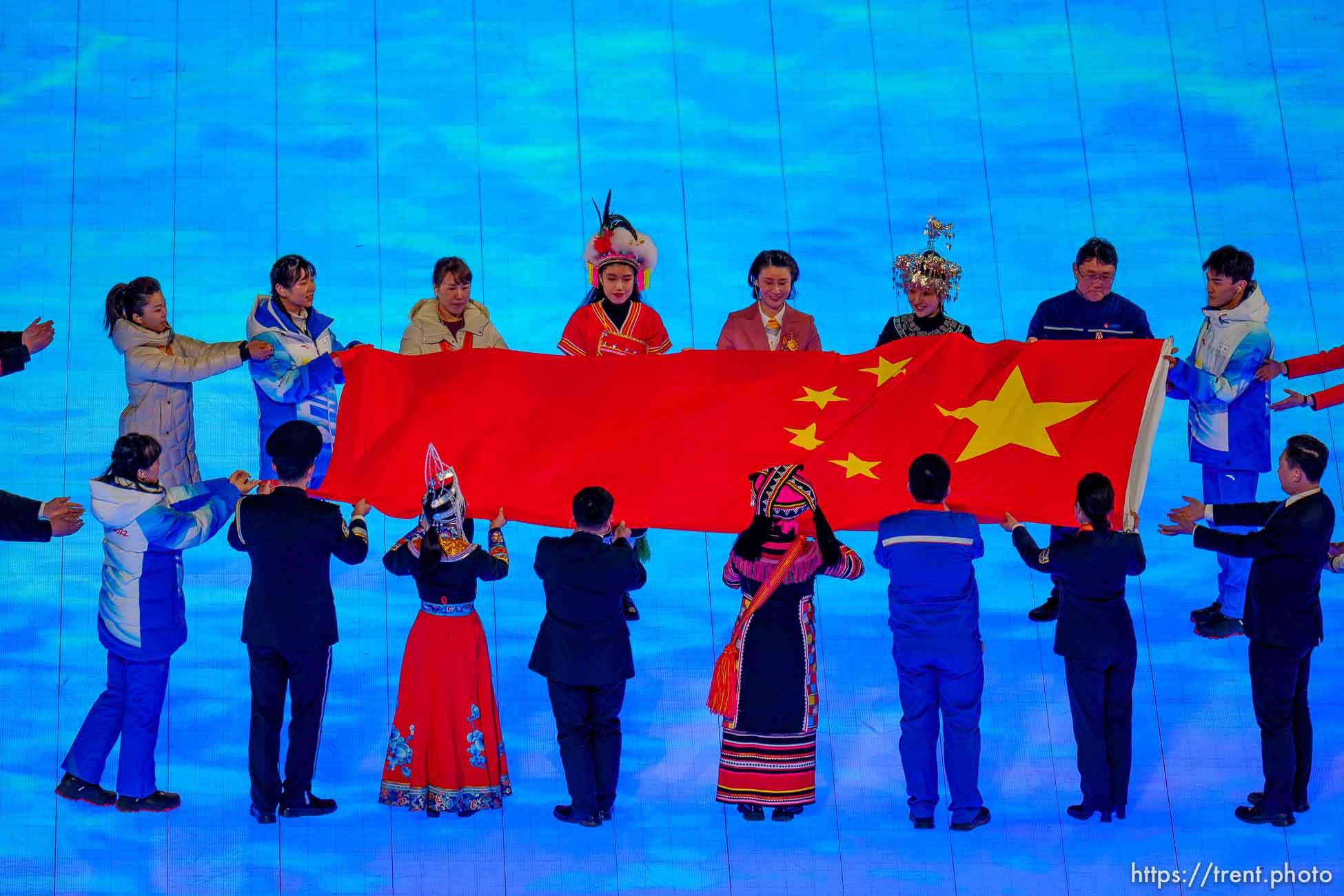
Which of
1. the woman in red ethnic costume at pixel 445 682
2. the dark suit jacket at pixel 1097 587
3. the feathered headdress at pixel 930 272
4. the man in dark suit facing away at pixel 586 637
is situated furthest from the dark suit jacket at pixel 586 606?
the feathered headdress at pixel 930 272

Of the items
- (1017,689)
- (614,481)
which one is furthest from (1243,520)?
(614,481)

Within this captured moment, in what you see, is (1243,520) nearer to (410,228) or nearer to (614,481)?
(614,481)

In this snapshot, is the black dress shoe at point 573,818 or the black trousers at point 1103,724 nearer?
the black trousers at point 1103,724

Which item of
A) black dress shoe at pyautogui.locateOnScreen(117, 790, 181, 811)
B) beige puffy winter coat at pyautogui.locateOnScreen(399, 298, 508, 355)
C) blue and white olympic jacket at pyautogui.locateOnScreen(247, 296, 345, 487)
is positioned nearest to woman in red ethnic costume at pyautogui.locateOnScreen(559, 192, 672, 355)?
beige puffy winter coat at pyautogui.locateOnScreen(399, 298, 508, 355)

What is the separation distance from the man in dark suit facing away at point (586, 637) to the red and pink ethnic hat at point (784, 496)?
515 mm

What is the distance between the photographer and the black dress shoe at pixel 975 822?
5.88 meters

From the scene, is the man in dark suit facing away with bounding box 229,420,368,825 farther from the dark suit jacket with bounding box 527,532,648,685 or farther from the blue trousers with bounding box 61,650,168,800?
the dark suit jacket with bounding box 527,532,648,685

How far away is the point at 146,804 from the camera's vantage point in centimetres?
596

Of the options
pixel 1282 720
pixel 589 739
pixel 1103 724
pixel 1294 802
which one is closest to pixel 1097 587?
pixel 1103 724

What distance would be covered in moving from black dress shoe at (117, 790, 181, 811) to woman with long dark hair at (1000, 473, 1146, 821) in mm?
3300

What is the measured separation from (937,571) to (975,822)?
98 cm

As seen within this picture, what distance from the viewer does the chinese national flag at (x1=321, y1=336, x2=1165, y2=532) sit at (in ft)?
20.3

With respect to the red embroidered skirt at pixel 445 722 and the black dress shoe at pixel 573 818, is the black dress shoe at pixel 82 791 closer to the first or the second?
the red embroidered skirt at pixel 445 722

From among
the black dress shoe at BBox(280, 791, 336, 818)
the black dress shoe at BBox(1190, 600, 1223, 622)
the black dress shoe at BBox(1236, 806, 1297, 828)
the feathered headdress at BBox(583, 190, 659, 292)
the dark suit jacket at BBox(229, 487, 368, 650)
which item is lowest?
the black dress shoe at BBox(1236, 806, 1297, 828)
